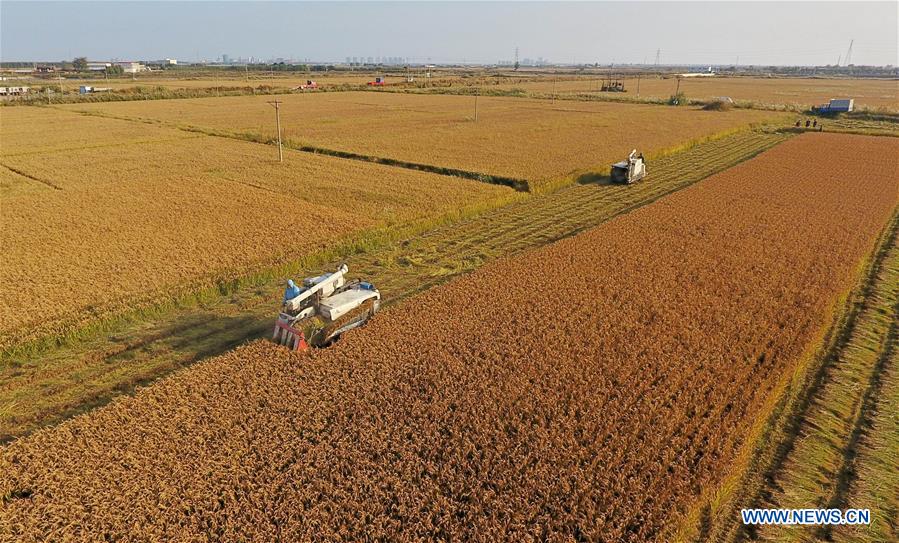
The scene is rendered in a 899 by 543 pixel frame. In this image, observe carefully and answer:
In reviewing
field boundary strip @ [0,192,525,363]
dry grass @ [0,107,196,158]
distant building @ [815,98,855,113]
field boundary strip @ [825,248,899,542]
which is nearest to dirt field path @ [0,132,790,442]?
field boundary strip @ [0,192,525,363]

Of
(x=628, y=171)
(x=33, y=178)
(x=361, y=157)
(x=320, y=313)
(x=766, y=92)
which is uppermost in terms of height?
(x=766, y=92)

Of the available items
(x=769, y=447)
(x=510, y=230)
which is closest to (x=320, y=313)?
(x=769, y=447)

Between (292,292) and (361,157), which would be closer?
(292,292)

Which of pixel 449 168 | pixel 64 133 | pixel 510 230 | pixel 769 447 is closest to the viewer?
pixel 769 447

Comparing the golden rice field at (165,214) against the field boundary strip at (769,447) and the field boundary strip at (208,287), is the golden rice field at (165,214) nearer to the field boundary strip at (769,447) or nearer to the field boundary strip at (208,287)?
the field boundary strip at (208,287)

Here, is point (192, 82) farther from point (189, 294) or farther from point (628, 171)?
point (189, 294)

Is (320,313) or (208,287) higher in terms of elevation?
(320,313)
